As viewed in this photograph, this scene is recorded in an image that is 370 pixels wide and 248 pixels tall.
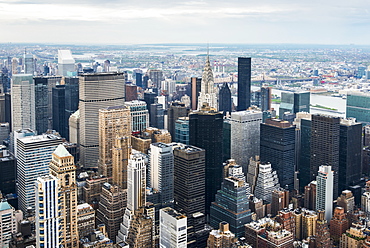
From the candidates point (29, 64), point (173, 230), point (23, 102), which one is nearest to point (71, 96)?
point (23, 102)

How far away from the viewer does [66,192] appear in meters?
14.4

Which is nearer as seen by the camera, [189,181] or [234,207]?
[234,207]

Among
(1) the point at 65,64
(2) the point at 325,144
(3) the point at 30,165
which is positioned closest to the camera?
(3) the point at 30,165

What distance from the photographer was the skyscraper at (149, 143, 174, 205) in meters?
21.7

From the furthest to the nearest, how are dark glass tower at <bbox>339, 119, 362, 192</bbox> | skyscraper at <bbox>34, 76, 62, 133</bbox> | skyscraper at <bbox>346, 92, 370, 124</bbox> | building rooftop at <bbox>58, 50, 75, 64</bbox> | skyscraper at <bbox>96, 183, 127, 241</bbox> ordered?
building rooftop at <bbox>58, 50, 75, 64</bbox>
skyscraper at <bbox>34, 76, 62, 133</bbox>
skyscraper at <bbox>346, 92, 370, 124</bbox>
dark glass tower at <bbox>339, 119, 362, 192</bbox>
skyscraper at <bbox>96, 183, 127, 241</bbox>

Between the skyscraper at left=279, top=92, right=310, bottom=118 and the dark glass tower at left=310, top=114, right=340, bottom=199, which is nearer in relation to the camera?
the dark glass tower at left=310, top=114, right=340, bottom=199

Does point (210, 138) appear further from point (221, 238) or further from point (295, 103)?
point (295, 103)

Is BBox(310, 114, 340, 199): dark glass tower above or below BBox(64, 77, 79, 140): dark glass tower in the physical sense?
below

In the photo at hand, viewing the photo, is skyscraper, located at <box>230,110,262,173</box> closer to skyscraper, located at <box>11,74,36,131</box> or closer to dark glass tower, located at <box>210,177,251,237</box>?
dark glass tower, located at <box>210,177,251,237</box>

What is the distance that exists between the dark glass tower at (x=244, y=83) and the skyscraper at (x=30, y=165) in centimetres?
1951

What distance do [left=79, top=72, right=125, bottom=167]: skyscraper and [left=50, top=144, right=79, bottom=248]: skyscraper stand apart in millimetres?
12397

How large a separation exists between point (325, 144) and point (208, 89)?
41.5 feet

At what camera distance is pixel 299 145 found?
27703 mm

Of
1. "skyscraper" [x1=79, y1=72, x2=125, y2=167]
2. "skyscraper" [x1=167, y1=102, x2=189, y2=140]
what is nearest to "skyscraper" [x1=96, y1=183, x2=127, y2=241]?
"skyscraper" [x1=79, y1=72, x2=125, y2=167]
